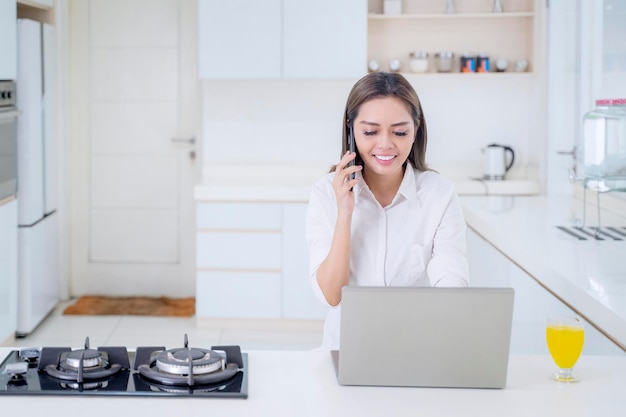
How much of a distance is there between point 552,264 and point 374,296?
138cm

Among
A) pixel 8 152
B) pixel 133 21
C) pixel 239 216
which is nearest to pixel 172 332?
pixel 239 216

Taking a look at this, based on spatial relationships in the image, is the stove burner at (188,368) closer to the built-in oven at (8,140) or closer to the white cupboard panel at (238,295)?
the built-in oven at (8,140)

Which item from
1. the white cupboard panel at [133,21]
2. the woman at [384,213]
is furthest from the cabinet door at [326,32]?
the woman at [384,213]

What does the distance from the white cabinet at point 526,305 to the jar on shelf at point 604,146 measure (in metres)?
0.46

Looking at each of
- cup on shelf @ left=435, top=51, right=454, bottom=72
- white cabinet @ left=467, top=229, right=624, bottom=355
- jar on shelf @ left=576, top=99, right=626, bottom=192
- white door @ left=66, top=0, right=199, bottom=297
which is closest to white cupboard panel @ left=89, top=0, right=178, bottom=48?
white door @ left=66, top=0, right=199, bottom=297

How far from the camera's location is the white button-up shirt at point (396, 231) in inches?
99.1

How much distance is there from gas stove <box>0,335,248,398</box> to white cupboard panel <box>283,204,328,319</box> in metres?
3.36

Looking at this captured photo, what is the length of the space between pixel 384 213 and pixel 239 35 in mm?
3154

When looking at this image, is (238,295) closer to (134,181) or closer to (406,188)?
(134,181)

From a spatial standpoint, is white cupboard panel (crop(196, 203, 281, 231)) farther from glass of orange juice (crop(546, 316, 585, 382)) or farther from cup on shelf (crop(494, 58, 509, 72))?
glass of orange juice (crop(546, 316, 585, 382))

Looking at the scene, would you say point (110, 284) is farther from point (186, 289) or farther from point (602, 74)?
point (602, 74)

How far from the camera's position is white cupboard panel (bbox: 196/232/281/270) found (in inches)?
214

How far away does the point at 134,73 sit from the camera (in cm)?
622

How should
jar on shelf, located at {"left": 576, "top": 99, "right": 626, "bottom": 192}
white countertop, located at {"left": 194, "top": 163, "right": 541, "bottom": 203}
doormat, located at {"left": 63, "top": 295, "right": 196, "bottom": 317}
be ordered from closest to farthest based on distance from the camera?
jar on shelf, located at {"left": 576, "top": 99, "right": 626, "bottom": 192} → white countertop, located at {"left": 194, "top": 163, "right": 541, "bottom": 203} → doormat, located at {"left": 63, "top": 295, "right": 196, "bottom": 317}
